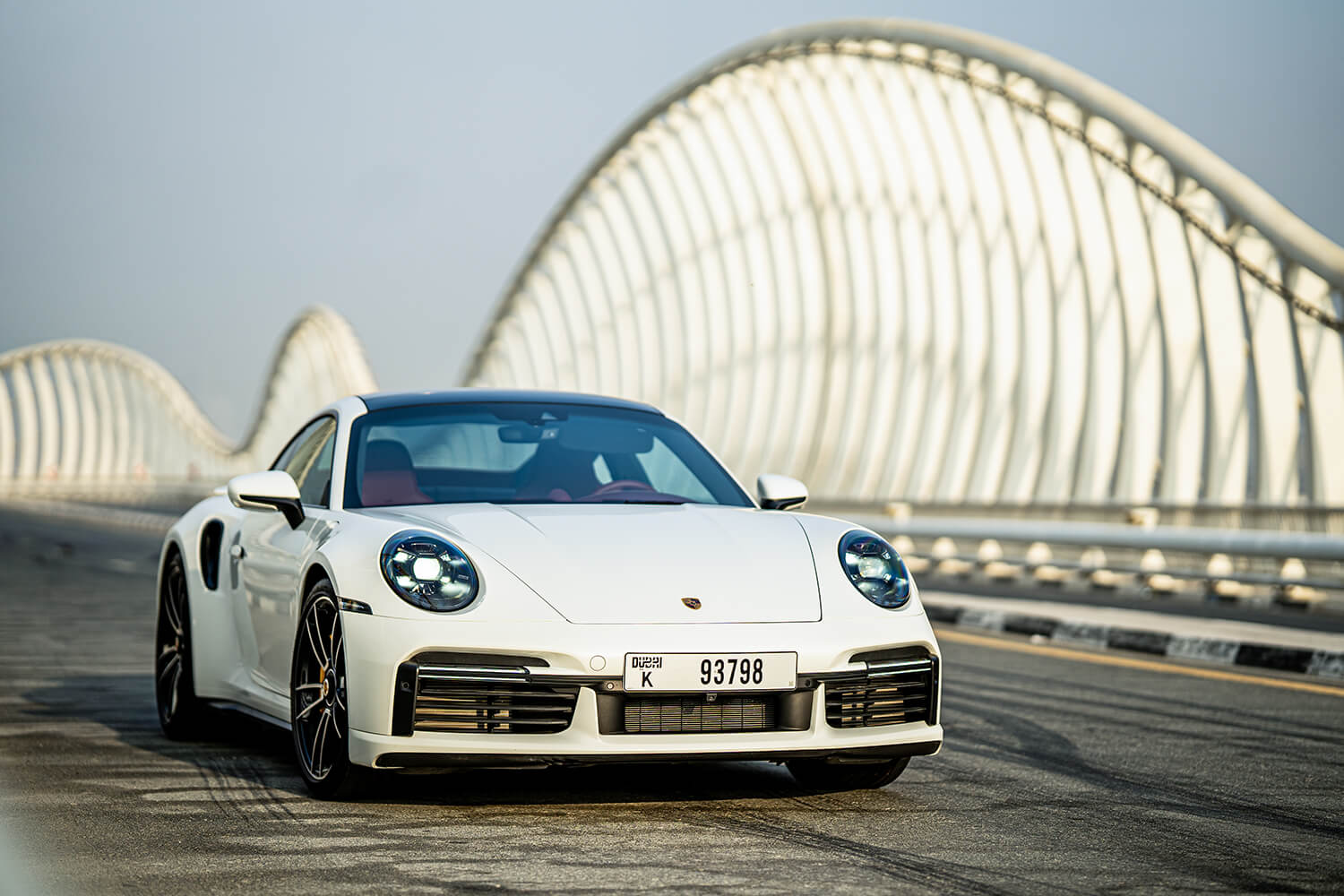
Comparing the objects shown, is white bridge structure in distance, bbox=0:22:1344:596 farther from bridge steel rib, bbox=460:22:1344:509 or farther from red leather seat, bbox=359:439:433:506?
red leather seat, bbox=359:439:433:506

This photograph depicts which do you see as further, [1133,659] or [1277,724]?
[1133,659]

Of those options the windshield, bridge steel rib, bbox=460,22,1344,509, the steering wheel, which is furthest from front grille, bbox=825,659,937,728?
bridge steel rib, bbox=460,22,1344,509

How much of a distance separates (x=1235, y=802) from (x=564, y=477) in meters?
2.40

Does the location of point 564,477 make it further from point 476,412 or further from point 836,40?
point 836,40

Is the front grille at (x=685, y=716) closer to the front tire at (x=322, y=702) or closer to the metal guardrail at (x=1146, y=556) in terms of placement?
the front tire at (x=322, y=702)

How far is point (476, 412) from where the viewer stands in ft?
20.2

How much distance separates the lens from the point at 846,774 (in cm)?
538

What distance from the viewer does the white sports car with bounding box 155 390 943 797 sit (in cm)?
468

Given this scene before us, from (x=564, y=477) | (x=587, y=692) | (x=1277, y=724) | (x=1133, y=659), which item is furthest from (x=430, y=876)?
(x=1133, y=659)

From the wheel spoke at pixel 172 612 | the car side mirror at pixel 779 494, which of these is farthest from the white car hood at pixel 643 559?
the wheel spoke at pixel 172 612

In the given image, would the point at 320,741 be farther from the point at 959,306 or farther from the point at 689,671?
the point at 959,306

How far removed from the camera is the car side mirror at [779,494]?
605 cm

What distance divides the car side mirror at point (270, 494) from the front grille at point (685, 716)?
5.42 feet

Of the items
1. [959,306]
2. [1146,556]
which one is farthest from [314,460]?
[959,306]
